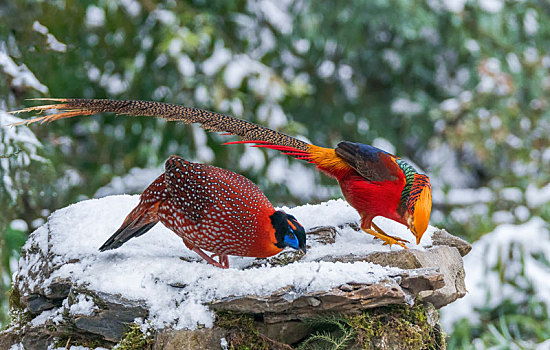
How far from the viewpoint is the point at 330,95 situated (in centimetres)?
681

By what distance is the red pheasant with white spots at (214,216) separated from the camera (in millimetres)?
2180

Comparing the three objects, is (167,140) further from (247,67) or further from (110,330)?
(110,330)

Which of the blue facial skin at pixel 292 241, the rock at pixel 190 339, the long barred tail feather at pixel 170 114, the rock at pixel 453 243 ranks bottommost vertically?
the rock at pixel 190 339

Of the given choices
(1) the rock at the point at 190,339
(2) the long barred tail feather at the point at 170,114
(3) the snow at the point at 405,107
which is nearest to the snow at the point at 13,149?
(2) the long barred tail feather at the point at 170,114

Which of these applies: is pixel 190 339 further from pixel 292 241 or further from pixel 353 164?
pixel 353 164

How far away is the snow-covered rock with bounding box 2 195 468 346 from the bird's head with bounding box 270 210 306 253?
82 millimetres

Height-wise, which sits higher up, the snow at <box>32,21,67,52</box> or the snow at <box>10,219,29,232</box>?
the snow at <box>32,21,67,52</box>

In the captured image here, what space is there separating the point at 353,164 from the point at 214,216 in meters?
0.64

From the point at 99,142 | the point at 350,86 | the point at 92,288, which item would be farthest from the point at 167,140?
the point at 92,288

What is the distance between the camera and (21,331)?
2309 mm

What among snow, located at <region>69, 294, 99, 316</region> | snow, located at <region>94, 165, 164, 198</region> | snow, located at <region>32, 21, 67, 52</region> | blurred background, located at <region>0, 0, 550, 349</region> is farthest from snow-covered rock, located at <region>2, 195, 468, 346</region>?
snow, located at <region>94, 165, 164, 198</region>

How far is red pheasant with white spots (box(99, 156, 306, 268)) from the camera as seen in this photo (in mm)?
2180

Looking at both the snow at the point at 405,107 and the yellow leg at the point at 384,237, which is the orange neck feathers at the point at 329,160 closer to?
the yellow leg at the point at 384,237

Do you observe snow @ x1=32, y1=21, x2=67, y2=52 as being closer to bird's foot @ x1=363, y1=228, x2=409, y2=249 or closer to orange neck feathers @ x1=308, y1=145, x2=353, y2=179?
orange neck feathers @ x1=308, y1=145, x2=353, y2=179
